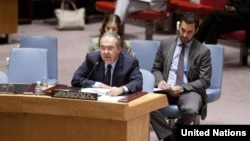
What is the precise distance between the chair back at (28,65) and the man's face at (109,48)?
1241 mm

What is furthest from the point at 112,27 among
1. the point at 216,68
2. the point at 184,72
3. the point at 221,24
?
the point at 221,24

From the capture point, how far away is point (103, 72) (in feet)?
16.7

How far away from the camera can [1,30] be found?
1041 centimetres

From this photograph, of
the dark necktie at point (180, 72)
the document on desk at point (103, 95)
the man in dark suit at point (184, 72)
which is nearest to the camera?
the document on desk at point (103, 95)

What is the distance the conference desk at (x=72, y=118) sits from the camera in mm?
4270

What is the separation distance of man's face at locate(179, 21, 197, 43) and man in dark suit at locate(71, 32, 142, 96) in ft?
2.78

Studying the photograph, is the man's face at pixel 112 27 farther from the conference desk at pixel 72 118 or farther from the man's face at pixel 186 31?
the conference desk at pixel 72 118

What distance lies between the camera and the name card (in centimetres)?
430

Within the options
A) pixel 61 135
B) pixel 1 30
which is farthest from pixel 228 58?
pixel 61 135

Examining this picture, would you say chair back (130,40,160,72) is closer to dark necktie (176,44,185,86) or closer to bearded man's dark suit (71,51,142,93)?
dark necktie (176,44,185,86)

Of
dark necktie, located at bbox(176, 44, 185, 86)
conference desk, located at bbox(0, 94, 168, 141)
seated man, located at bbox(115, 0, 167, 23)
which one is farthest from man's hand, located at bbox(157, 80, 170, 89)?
seated man, located at bbox(115, 0, 167, 23)

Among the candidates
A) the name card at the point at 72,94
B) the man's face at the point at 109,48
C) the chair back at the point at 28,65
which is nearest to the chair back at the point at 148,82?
the man's face at the point at 109,48

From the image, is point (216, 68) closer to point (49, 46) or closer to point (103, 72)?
point (103, 72)

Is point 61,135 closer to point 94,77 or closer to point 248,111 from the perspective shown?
point 94,77
